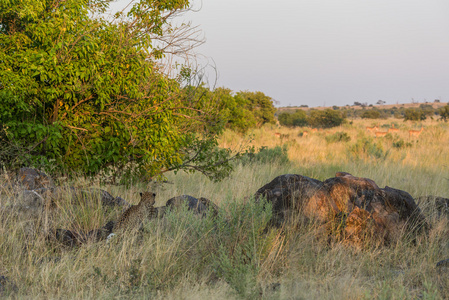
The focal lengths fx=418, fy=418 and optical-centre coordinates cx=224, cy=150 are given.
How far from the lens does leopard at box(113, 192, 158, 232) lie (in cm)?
438

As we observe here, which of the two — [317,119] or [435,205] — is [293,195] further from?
[317,119]

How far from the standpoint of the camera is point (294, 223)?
453 cm

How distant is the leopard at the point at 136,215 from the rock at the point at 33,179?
5.28 feet

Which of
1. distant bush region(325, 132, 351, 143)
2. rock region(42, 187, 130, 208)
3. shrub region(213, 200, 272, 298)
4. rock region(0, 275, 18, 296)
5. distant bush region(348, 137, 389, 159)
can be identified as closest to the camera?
rock region(0, 275, 18, 296)

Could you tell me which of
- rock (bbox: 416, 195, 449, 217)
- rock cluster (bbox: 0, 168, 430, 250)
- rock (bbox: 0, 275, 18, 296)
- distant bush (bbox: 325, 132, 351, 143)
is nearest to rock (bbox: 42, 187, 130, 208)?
rock cluster (bbox: 0, 168, 430, 250)

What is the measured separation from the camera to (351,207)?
4.71 m

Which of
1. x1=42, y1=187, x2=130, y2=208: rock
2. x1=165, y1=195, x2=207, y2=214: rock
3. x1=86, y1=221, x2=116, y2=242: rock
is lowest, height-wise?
x1=86, y1=221, x2=116, y2=242: rock

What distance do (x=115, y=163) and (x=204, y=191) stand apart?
1.55 metres

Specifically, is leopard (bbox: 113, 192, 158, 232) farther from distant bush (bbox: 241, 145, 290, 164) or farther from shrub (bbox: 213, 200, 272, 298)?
distant bush (bbox: 241, 145, 290, 164)

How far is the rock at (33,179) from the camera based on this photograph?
539 centimetres

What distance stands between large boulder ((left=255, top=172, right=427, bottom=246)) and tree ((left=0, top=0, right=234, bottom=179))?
2139 mm

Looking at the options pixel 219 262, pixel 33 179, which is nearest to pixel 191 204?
pixel 219 262

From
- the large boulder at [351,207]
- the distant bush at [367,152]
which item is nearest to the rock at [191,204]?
the large boulder at [351,207]

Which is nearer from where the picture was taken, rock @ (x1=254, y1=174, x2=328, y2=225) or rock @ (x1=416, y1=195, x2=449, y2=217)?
rock @ (x1=254, y1=174, x2=328, y2=225)
